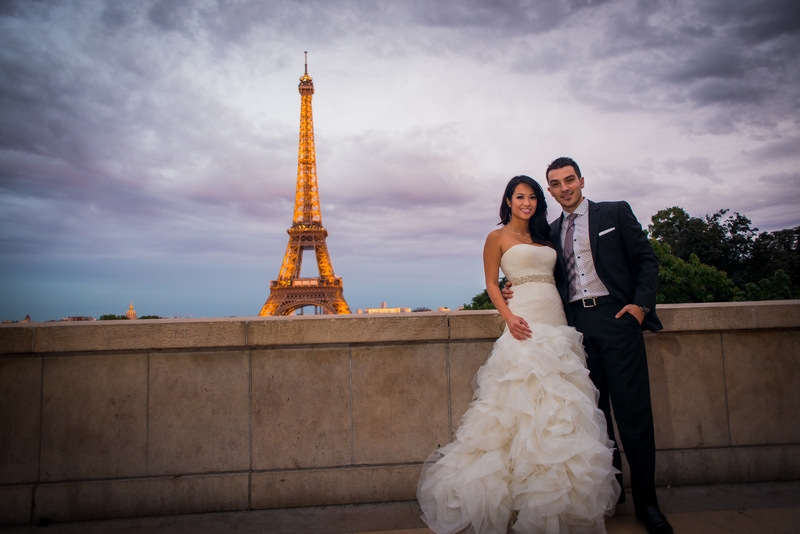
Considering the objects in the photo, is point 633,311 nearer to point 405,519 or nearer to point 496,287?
point 496,287

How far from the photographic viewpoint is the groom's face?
392 centimetres

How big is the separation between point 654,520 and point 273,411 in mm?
2941

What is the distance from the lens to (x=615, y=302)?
370cm

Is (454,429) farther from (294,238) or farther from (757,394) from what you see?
(294,238)

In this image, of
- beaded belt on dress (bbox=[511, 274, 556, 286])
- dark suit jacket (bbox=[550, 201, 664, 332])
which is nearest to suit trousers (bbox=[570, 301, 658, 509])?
dark suit jacket (bbox=[550, 201, 664, 332])

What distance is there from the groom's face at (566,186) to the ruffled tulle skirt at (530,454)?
3.42ft

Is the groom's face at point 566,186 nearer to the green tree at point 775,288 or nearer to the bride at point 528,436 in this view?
the bride at point 528,436

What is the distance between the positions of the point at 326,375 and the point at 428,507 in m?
1.33

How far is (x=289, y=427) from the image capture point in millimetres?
4195

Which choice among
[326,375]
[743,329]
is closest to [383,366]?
[326,375]

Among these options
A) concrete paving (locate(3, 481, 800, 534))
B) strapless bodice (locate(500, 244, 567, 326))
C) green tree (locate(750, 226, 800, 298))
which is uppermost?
green tree (locate(750, 226, 800, 298))

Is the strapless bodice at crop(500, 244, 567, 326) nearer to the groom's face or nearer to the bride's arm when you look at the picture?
the bride's arm

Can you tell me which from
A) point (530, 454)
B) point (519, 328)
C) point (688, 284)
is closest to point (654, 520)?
point (530, 454)

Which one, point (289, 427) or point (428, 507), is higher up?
point (289, 427)
